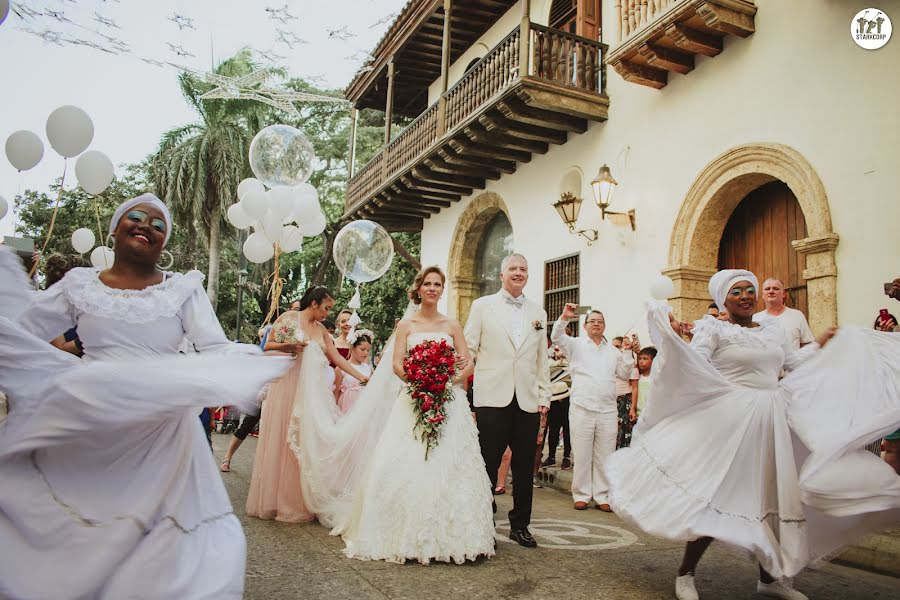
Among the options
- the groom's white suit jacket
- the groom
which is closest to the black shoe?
the groom

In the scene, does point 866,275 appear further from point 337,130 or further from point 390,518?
point 337,130

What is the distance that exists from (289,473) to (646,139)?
7.86m

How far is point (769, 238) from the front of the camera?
9.31 m

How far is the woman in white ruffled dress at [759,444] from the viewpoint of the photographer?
3.44 meters

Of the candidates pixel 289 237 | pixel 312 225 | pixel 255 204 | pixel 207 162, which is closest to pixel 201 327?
pixel 255 204

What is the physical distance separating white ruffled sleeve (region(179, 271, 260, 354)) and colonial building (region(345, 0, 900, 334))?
7.02 meters

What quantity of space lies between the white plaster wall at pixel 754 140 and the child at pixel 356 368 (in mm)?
4383

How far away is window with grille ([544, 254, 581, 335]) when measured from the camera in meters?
12.2

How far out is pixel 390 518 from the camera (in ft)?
15.0

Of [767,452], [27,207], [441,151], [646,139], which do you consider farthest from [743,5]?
[27,207]

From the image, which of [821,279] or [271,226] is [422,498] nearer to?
[271,226]

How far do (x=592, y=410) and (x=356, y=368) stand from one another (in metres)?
3.02

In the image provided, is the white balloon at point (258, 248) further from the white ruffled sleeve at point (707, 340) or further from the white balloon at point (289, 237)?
the white ruffled sleeve at point (707, 340)

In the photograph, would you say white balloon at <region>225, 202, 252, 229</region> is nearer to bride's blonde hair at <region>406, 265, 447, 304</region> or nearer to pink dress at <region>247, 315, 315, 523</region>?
pink dress at <region>247, 315, 315, 523</region>
